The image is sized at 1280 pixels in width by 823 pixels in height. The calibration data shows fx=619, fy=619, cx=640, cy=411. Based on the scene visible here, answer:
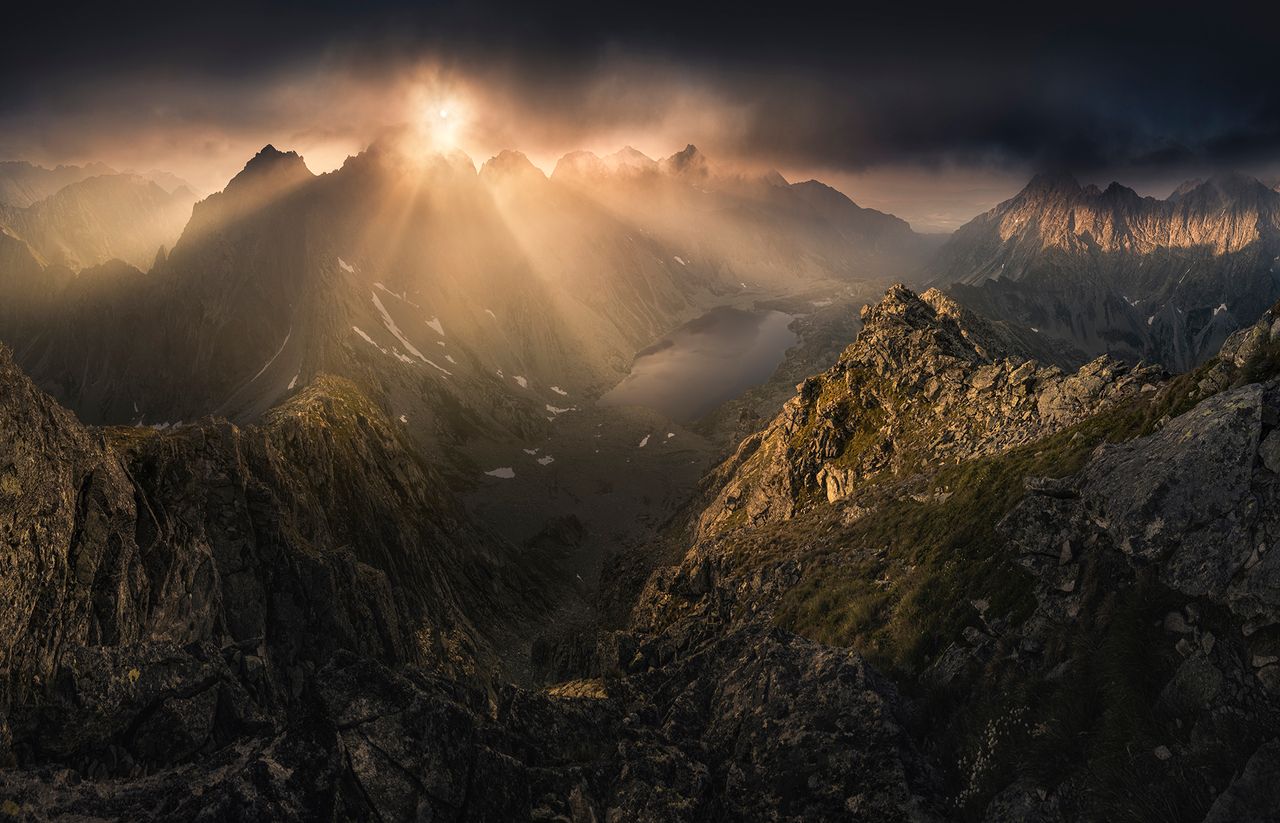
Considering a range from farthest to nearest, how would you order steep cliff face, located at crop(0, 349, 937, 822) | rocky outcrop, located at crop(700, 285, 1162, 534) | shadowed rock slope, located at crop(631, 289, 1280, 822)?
1. rocky outcrop, located at crop(700, 285, 1162, 534)
2. steep cliff face, located at crop(0, 349, 937, 822)
3. shadowed rock slope, located at crop(631, 289, 1280, 822)

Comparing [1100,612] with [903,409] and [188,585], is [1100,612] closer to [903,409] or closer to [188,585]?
[188,585]

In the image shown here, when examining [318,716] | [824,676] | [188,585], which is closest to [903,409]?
[824,676]

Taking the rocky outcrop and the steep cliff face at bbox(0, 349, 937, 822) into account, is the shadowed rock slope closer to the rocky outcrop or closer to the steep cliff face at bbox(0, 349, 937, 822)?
the steep cliff face at bbox(0, 349, 937, 822)

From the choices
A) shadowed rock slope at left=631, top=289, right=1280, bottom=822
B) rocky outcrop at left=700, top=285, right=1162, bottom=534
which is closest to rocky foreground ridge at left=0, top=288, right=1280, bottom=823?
shadowed rock slope at left=631, top=289, right=1280, bottom=822

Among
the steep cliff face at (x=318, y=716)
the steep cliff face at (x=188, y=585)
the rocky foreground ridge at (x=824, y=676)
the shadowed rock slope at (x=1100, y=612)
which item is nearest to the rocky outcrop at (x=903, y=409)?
the rocky foreground ridge at (x=824, y=676)

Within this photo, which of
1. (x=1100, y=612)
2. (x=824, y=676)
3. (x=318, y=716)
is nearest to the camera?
(x=1100, y=612)
